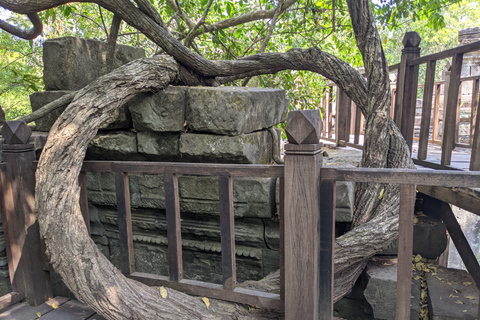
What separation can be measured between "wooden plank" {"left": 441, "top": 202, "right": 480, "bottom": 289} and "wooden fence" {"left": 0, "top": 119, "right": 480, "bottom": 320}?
69.6 inches

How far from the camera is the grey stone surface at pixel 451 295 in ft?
7.48

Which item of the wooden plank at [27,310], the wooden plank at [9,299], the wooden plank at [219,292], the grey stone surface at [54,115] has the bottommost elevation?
the wooden plank at [27,310]

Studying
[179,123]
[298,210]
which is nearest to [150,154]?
[179,123]

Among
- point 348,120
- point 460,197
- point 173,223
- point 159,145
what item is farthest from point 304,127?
point 348,120

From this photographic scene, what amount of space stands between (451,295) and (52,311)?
2768 mm

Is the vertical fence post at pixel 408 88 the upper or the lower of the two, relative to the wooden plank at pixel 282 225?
upper

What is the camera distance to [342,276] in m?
2.32

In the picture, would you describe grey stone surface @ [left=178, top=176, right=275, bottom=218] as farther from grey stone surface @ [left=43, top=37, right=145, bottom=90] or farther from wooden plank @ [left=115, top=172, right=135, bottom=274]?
grey stone surface @ [left=43, top=37, right=145, bottom=90]

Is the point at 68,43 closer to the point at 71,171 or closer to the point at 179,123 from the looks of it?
the point at 179,123

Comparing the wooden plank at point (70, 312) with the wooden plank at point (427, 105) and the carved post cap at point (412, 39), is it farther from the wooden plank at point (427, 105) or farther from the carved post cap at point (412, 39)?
the carved post cap at point (412, 39)

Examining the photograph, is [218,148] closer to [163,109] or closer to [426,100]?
[163,109]

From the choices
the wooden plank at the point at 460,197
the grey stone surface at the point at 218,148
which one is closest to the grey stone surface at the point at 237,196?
the grey stone surface at the point at 218,148

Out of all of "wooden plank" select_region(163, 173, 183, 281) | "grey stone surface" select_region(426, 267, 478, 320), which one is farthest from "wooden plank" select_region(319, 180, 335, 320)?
"grey stone surface" select_region(426, 267, 478, 320)

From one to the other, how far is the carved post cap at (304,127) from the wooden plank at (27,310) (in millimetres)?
1849
